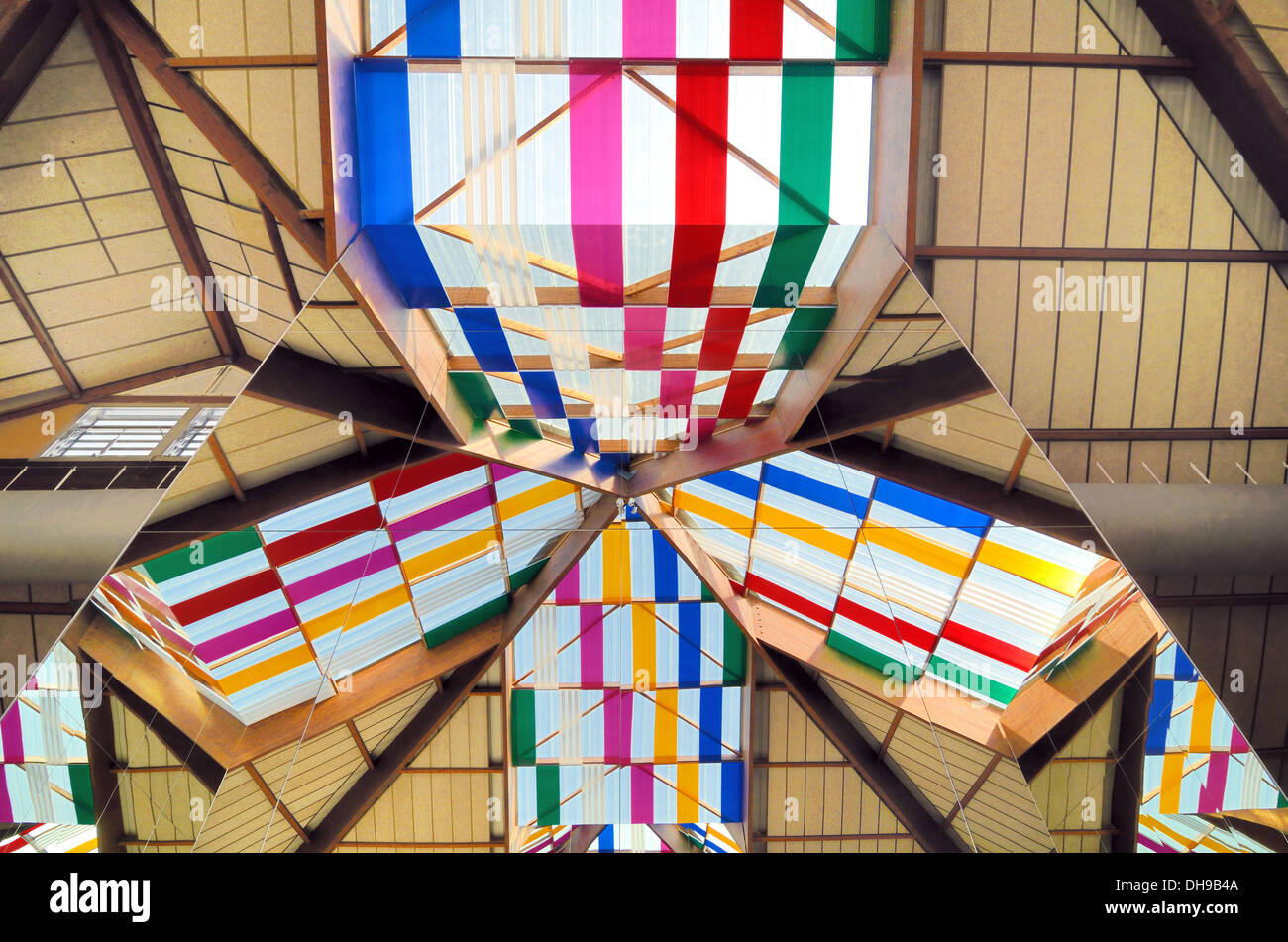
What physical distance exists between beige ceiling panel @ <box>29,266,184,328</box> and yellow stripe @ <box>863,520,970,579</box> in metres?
6.19

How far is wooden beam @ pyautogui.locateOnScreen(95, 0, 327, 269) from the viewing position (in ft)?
16.4

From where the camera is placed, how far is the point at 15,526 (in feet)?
12.3

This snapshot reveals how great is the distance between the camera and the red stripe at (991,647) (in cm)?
176

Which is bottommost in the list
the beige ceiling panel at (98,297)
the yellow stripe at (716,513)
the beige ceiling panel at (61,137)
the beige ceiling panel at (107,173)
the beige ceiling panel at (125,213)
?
the yellow stripe at (716,513)

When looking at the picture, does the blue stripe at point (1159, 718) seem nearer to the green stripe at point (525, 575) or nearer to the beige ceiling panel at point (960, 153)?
the green stripe at point (525, 575)

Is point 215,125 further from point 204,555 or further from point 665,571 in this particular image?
point 665,571

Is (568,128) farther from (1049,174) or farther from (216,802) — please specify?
(216,802)

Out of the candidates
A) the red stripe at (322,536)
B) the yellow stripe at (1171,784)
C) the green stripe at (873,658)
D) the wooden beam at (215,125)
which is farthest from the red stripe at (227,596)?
the wooden beam at (215,125)

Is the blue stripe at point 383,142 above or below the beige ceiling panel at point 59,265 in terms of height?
above

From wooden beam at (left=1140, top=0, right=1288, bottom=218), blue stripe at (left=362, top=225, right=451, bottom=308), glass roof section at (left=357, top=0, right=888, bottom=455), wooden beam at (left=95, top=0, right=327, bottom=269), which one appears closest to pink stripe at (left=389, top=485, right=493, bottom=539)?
blue stripe at (left=362, top=225, right=451, bottom=308)

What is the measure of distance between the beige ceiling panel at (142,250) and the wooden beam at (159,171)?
0.07 meters

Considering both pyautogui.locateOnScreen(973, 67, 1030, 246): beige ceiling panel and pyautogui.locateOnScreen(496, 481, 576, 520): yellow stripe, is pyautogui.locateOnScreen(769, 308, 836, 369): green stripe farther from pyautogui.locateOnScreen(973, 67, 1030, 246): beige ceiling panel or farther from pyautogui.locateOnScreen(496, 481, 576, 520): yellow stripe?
pyautogui.locateOnScreen(973, 67, 1030, 246): beige ceiling panel
